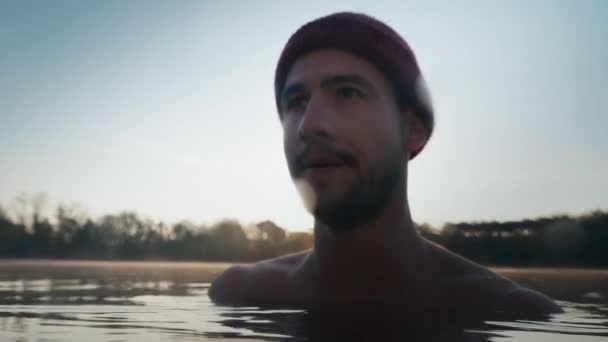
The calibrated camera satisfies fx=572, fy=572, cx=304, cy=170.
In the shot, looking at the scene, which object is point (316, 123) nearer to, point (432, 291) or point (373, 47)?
point (373, 47)

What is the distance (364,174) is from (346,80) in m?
0.51

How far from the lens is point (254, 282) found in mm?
3854

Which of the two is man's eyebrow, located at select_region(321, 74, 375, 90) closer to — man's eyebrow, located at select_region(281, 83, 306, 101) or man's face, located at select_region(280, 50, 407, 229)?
man's face, located at select_region(280, 50, 407, 229)

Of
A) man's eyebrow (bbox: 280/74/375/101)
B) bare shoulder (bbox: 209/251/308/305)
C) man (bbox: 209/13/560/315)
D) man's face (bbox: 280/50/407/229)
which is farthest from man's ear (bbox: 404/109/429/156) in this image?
bare shoulder (bbox: 209/251/308/305)

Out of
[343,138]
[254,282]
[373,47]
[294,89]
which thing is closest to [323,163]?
[343,138]

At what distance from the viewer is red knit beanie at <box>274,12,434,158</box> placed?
3.14 metres

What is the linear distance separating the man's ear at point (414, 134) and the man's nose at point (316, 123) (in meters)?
0.67

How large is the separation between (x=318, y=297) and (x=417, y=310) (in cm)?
63

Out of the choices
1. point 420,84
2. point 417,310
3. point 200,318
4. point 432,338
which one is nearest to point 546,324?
point 417,310

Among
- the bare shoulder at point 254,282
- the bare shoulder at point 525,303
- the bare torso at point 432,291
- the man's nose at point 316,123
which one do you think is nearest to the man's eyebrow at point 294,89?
the man's nose at point 316,123

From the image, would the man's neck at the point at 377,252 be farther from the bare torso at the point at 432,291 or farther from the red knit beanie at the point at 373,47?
the red knit beanie at the point at 373,47

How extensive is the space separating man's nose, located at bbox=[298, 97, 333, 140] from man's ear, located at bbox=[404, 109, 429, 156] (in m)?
0.67

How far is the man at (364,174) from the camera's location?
2.80 meters

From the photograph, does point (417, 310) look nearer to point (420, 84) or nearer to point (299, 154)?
point (299, 154)
